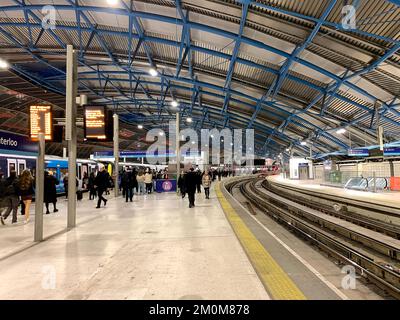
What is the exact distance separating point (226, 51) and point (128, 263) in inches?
655

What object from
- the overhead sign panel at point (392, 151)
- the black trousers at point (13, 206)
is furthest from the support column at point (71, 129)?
the overhead sign panel at point (392, 151)

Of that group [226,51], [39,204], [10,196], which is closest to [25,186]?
[10,196]

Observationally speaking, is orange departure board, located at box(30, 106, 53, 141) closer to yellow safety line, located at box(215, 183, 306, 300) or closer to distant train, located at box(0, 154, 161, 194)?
distant train, located at box(0, 154, 161, 194)

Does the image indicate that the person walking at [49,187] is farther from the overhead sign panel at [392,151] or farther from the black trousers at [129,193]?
the overhead sign panel at [392,151]

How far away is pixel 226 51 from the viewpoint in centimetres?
1878

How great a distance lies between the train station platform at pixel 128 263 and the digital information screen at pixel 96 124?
104 inches

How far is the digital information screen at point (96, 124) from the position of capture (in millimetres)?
8836

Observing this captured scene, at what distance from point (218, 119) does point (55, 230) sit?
30991 mm

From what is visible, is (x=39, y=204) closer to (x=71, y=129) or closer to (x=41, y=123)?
(x=41, y=123)

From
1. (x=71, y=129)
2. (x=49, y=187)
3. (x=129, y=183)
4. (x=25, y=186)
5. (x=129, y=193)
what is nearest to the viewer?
(x=71, y=129)

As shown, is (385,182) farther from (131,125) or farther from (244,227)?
(131,125)

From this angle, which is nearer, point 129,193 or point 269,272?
point 269,272

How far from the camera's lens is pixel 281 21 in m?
14.2
